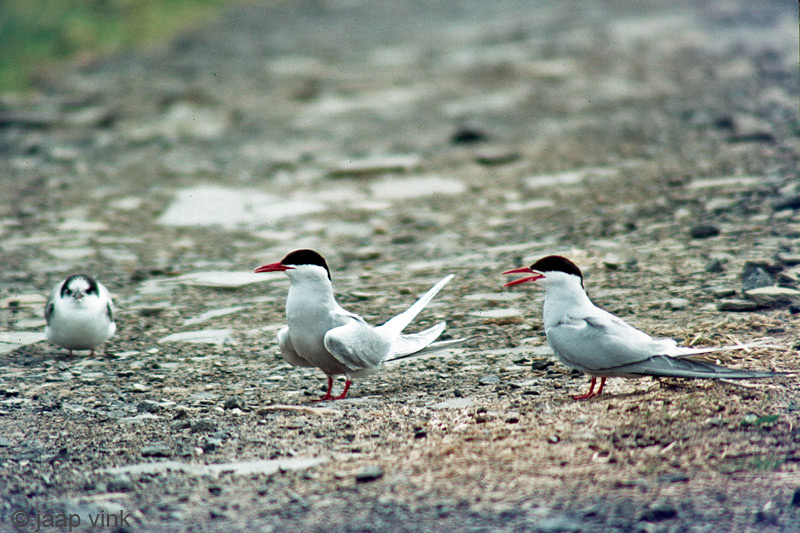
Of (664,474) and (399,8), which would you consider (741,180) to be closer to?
(664,474)

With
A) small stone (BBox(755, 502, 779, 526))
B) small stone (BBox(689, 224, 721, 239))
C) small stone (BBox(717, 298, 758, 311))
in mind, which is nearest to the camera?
small stone (BBox(755, 502, 779, 526))

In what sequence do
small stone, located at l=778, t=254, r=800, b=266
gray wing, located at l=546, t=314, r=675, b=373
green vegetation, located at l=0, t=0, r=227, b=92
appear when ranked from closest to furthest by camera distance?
gray wing, located at l=546, t=314, r=675, b=373
small stone, located at l=778, t=254, r=800, b=266
green vegetation, located at l=0, t=0, r=227, b=92

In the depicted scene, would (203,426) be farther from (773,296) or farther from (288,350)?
(773,296)

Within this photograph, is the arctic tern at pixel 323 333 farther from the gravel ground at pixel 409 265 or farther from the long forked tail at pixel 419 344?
the gravel ground at pixel 409 265

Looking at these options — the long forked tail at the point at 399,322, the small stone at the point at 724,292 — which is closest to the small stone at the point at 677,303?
the small stone at the point at 724,292

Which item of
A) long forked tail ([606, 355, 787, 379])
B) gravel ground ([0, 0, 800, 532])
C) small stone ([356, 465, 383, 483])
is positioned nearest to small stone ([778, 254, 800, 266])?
gravel ground ([0, 0, 800, 532])

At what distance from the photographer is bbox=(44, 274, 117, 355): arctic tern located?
4656 mm

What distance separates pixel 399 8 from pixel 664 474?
1458cm

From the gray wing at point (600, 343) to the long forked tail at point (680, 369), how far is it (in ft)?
0.10

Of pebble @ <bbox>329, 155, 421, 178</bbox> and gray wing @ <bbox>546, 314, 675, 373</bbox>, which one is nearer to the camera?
gray wing @ <bbox>546, 314, 675, 373</bbox>

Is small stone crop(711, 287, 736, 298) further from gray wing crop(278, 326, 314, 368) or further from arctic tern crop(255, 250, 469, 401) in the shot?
gray wing crop(278, 326, 314, 368)

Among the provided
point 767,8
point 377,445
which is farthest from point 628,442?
point 767,8

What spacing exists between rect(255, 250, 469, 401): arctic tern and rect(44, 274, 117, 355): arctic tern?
1144 mm

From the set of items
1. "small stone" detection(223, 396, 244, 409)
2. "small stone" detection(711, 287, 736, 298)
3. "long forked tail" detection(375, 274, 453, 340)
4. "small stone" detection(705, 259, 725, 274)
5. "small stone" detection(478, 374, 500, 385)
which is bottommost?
"small stone" detection(478, 374, 500, 385)
